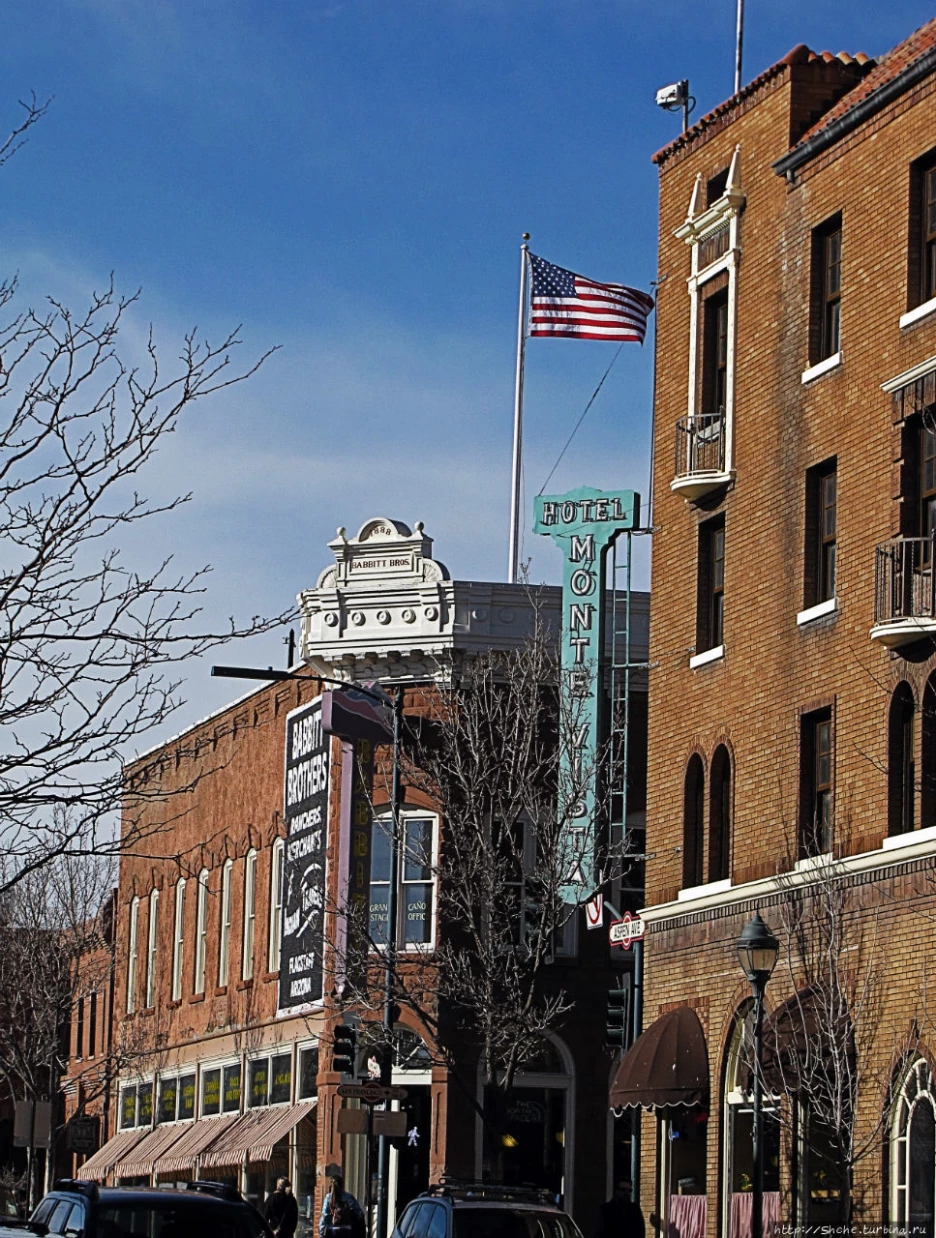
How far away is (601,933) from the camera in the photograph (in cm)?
4562

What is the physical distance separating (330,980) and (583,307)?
14246mm

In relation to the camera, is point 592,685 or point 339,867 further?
point 339,867

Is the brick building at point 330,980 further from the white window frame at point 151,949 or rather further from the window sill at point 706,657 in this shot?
the window sill at point 706,657

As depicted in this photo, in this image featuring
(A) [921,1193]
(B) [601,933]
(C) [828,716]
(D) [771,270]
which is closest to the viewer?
(A) [921,1193]

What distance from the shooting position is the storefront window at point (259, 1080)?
5050cm

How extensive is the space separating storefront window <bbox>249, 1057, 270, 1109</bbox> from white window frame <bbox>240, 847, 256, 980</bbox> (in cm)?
210

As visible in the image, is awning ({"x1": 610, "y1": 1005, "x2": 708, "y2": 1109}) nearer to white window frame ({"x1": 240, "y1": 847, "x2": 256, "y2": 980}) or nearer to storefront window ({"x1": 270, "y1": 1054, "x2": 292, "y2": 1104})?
storefront window ({"x1": 270, "y1": 1054, "x2": 292, "y2": 1104})

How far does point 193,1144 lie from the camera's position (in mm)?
53656

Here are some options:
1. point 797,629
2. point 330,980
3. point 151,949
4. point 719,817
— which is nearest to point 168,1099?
point 151,949

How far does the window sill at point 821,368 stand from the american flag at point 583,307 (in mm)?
10220

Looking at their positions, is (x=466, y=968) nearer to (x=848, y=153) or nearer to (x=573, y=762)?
(x=573, y=762)

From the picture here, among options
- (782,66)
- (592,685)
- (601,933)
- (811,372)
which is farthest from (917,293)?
(601,933)

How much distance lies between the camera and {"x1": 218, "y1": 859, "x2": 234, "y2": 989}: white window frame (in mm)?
53969

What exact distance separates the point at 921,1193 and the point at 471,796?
14.1 metres
